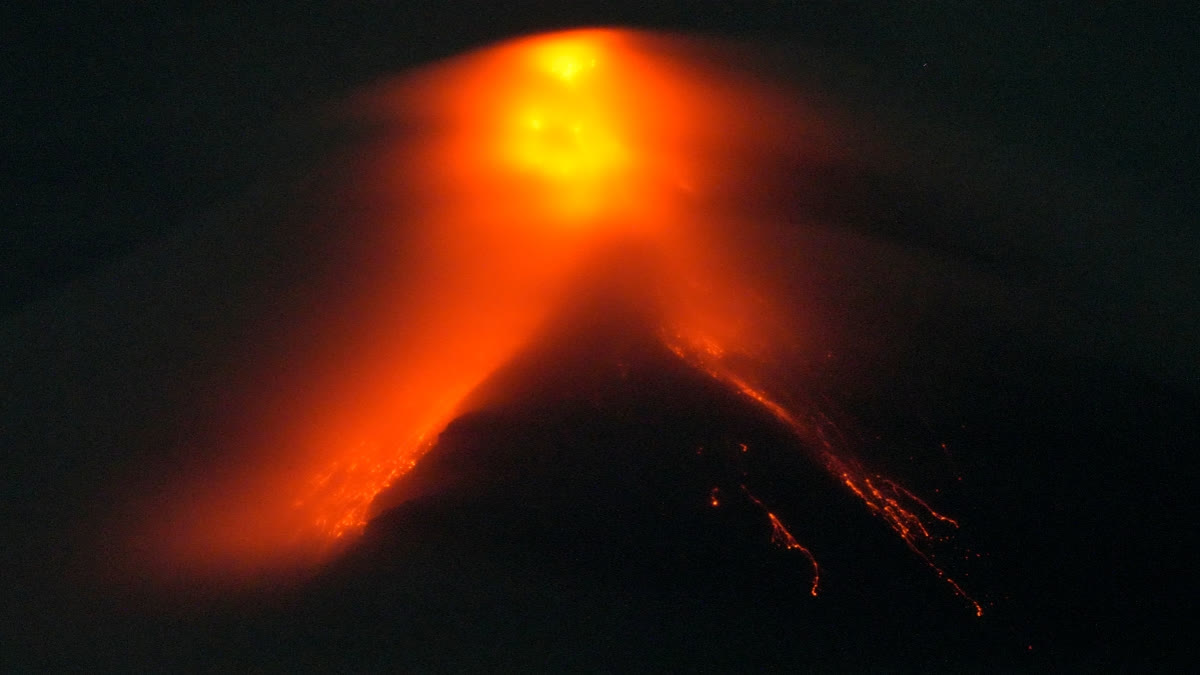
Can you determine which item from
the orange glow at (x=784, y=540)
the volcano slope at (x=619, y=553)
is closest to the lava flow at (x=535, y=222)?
the volcano slope at (x=619, y=553)

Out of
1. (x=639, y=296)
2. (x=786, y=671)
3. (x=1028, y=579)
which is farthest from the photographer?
(x=639, y=296)

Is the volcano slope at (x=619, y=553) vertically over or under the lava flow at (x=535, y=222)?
under

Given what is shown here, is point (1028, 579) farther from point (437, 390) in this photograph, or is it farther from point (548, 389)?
point (437, 390)

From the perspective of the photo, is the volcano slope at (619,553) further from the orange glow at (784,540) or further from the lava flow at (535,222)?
the lava flow at (535,222)

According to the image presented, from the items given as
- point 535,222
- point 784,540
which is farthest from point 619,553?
point 535,222

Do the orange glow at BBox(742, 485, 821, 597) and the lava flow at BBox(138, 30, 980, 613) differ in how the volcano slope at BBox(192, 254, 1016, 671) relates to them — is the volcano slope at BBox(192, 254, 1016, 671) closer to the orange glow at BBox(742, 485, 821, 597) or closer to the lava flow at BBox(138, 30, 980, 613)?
the orange glow at BBox(742, 485, 821, 597)

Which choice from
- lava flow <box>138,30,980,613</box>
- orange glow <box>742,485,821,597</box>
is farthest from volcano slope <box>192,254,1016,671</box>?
lava flow <box>138,30,980,613</box>

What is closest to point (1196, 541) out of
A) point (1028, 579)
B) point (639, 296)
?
point (1028, 579)

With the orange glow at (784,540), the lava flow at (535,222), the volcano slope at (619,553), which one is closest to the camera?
the volcano slope at (619,553)
